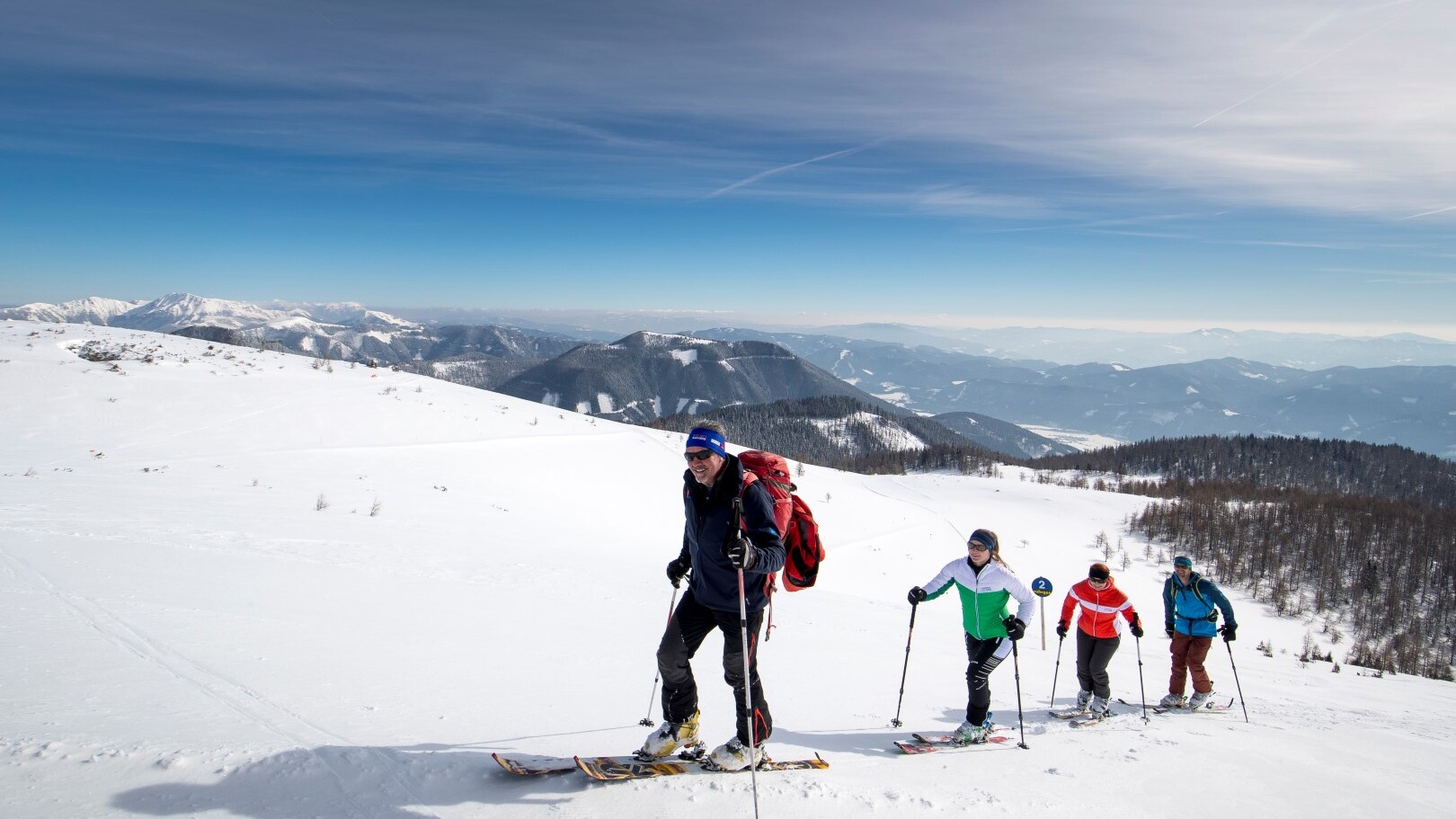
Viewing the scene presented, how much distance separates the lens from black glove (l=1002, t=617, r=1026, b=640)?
20.8 ft

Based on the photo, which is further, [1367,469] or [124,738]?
[1367,469]

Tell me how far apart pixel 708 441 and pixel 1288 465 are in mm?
208552

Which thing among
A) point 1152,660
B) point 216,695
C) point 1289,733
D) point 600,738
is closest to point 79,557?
point 216,695

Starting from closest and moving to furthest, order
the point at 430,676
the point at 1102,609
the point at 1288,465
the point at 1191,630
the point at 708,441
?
1. the point at 708,441
2. the point at 430,676
3. the point at 1102,609
4. the point at 1191,630
5. the point at 1288,465

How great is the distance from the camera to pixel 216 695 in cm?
482

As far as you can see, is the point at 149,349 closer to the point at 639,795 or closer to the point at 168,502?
the point at 168,502

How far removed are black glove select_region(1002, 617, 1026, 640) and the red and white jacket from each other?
A: 2206mm

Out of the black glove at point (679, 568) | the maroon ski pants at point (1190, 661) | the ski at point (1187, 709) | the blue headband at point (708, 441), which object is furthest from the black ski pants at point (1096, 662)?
the blue headband at point (708, 441)

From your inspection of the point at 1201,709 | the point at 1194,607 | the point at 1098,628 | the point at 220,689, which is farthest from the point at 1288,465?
the point at 220,689

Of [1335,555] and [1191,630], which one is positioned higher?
[1191,630]

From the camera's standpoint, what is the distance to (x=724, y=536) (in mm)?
4625

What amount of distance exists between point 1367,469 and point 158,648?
8916 inches

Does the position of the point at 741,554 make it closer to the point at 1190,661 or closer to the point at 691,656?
the point at 691,656

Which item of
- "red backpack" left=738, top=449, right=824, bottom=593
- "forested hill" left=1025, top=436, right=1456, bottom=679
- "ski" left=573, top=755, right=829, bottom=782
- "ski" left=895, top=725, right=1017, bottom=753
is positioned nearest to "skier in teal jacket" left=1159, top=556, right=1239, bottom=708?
"ski" left=895, top=725, right=1017, bottom=753
